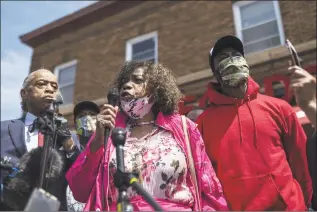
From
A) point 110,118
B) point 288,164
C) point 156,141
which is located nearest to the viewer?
point 110,118

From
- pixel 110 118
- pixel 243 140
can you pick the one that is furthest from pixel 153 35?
pixel 110 118

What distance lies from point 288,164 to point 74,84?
9.58 meters

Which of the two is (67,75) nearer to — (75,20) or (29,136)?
(75,20)

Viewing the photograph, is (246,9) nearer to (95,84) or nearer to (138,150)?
(95,84)

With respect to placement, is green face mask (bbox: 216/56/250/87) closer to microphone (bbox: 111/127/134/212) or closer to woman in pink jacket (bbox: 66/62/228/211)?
woman in pink jacket (bbox: 66/62/228/211)

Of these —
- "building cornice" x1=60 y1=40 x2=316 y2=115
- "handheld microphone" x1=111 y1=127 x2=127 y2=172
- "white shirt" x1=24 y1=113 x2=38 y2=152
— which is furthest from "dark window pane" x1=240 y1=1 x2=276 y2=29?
"handheld microphone" x1=111 y1=127 x2=127 y2=172

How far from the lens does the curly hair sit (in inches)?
111

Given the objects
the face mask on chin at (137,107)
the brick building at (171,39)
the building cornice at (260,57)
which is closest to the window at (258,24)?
the brick building at (171,39)

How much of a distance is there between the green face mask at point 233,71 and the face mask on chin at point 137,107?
0.87 m

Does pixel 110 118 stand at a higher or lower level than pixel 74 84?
lower

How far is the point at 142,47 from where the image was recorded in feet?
34.6

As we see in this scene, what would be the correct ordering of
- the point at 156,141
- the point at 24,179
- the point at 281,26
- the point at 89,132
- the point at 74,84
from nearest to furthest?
the point at 24,179 → the point at 156,141 → the point at 89,132 → the point at 281,26 → the point at 74,84

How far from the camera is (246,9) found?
912 centimetres

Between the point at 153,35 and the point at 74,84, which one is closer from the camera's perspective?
the point at 153,35
